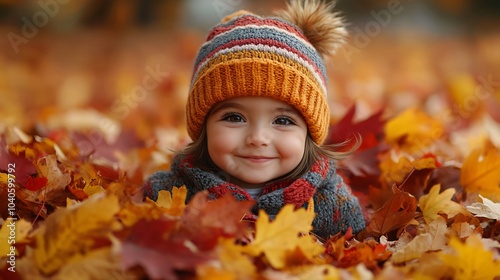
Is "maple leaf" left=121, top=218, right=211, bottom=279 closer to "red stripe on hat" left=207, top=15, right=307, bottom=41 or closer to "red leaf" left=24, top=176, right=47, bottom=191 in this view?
"red leaf" left=24, top=176, right=47, bottom=191

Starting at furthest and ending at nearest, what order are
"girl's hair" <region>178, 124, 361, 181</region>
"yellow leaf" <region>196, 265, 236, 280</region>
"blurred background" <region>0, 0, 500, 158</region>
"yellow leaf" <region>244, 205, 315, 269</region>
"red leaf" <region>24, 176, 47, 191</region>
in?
"blurred background" <region>0, 0, 500, 158</region> → "girl's hair" <region>178, 124, 361, 181</region> → "red leaf" <region>24, 176, 47, 191</region> → "yellow leaf" <region>244, 205, 315, 269</region> → "yellow leaf" <region>196, 265, 236, 280</region>

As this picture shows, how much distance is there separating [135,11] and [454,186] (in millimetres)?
4791

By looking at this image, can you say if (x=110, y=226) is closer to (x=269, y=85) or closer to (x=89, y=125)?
(x=269, y=85)

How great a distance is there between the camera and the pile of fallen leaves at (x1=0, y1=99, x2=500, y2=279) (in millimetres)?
1345

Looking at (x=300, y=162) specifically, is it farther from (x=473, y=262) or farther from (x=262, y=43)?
(x=473, y=262)

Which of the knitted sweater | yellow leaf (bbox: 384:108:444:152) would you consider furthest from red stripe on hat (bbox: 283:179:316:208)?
yellow leaf (bbox: 384:108:444:152)

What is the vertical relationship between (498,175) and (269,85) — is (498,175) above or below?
below

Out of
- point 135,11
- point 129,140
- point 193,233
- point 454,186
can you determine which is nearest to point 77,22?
point 135,11

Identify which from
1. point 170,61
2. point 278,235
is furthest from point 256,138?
point 170,61

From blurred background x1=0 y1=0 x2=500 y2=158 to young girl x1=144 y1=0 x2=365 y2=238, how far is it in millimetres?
1221

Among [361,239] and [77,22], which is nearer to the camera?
[361,239]

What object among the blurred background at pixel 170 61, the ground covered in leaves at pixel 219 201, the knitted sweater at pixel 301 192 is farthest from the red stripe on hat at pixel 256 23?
the blurred background at pixel 170 61

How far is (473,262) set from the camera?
A: 1455 millimetres

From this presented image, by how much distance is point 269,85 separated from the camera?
1856 millimetres
